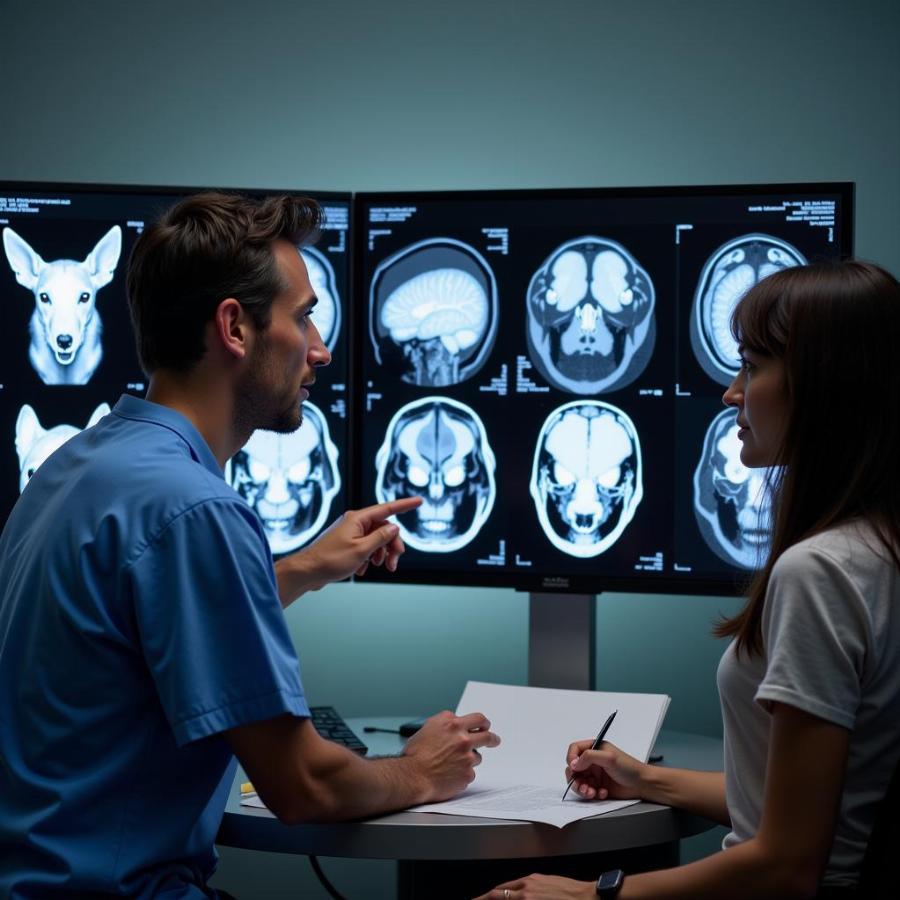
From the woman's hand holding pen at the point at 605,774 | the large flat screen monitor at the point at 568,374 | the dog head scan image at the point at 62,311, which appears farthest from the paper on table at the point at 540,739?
the dog head scan image at the point at 62,311

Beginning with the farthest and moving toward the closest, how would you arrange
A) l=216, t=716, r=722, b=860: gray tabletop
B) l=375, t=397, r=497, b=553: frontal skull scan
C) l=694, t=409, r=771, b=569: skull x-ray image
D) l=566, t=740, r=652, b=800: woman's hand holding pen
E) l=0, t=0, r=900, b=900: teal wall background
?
1. l=0, t=0, r=900, b=900: teal wall background
2. l=375, t=397, r=497, b=553: frontal skull scan
3. l=694, t=409, r=771, b=569: skull x-ray image
4. l=566, t=740, r=652, b=800: woman's hand holding pen
5. l=216, t=716, r=722, b=860: gray tabletop

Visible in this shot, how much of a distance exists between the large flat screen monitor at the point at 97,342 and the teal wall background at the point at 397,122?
0.54 m

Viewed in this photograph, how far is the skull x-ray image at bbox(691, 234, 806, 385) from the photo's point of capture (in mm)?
2096

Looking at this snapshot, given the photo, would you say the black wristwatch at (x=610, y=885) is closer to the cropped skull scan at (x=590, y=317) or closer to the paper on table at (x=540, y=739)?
the paper on table at (x=540, y=739)

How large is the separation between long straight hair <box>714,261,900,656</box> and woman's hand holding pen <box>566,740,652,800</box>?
36cm

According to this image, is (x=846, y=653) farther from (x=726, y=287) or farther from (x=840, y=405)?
(x=726, y=287)

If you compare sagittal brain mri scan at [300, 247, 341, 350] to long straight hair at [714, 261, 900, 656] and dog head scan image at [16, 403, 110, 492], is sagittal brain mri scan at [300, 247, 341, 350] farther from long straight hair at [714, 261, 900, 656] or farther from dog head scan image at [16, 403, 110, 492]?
long straight hair at [714, 261, 900, 656]

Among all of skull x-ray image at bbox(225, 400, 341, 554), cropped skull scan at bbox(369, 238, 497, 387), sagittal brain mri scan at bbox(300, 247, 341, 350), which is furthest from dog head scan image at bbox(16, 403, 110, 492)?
cropped skull scan at bbox(369, 238, 497, 387)

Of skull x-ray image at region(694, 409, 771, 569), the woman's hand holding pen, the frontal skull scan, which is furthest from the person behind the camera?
the frontal skull scan

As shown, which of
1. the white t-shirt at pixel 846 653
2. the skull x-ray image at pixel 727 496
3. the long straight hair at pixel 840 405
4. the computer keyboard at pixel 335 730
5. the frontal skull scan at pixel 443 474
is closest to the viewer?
the white t-shirt at pixel 846 653

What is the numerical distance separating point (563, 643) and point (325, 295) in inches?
30.3

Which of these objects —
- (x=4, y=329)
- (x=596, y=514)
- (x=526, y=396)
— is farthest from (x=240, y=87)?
(x=596, y=514)

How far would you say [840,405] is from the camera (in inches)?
50.7

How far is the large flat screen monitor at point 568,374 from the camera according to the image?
6.88ft
